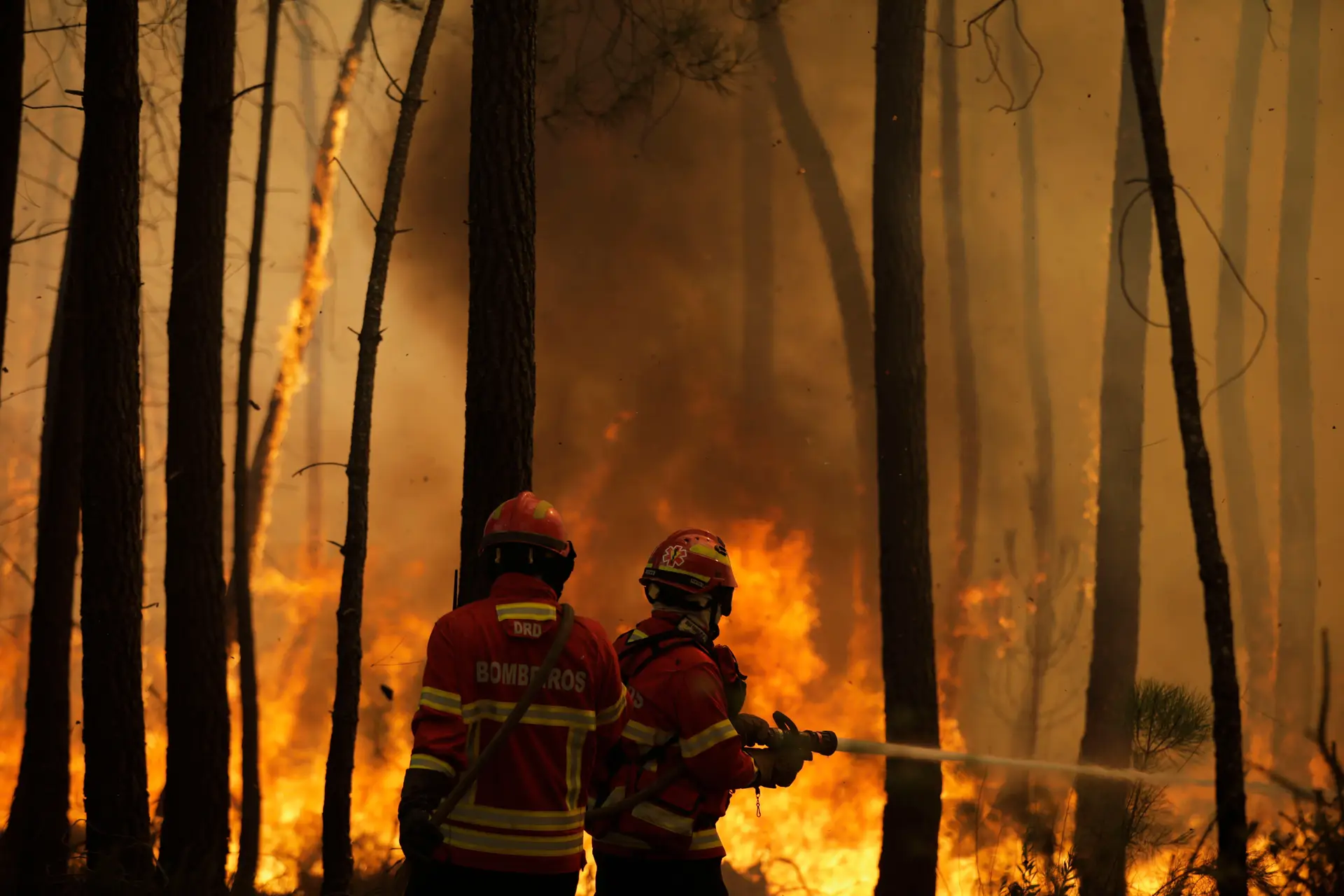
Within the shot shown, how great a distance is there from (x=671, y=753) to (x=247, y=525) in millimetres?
7808

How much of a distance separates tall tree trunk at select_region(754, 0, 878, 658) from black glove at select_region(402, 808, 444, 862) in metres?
7.93

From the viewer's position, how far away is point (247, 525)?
1081 centimetres

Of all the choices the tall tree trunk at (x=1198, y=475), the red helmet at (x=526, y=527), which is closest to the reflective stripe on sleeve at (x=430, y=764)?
the red helmet at (x=526, y=527)

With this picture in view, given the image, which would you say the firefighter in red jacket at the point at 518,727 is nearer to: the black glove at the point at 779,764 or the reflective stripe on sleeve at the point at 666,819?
the reflective stripe on sleeve at the point at 666,819

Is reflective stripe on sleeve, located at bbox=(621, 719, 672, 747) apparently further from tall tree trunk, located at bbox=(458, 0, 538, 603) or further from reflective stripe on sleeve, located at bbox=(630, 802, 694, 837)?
tall tree trunk, located at bbox=(458, 0, 538, 603)

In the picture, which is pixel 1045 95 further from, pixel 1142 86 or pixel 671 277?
pixel 1142 86

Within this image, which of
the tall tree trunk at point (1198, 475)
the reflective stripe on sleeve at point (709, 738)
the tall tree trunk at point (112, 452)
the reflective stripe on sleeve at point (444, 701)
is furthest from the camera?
the tall tree trunk at point (112, 452)

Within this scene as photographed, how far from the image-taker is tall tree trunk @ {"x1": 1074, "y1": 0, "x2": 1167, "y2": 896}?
10.7 metres

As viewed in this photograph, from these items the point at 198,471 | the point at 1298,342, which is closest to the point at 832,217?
the point at 1298,342

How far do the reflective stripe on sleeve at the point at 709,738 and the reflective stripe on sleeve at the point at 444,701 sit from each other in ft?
2.68

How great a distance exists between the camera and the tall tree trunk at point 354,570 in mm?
8250

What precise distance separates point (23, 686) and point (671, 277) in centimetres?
669

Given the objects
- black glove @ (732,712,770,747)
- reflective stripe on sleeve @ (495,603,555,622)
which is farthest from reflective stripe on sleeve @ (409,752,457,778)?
black glove @ (732,712,770,747)

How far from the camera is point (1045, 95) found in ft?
38.2
